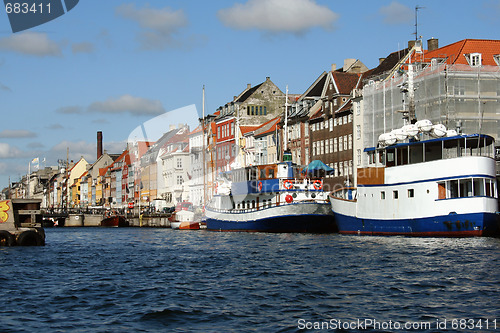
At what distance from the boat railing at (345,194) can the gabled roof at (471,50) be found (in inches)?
622

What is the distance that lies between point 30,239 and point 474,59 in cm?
4035

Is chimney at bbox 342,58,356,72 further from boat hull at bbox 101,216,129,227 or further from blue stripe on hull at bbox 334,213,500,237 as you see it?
boat hull at bbox 101,216,129,227

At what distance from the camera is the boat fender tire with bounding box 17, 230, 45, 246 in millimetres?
42438

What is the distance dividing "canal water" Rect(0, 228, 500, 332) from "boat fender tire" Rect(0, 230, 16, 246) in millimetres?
6526

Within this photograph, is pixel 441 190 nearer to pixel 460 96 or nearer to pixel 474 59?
pixel 460 96

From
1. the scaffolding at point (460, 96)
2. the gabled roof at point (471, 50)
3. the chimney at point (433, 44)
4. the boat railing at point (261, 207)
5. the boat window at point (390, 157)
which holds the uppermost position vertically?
the chimney at point (433, 44)

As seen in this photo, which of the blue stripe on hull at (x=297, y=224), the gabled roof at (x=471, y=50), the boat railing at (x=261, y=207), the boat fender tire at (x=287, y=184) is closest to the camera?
the blue stripe on hull at (x=297, y=224)

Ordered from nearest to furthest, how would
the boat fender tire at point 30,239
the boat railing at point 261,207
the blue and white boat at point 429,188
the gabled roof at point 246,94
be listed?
the blue and white boat at point 429,188
the boat fender tire at point 30,239
the boat railing at point 261,207
the gabled roof at point 246,94

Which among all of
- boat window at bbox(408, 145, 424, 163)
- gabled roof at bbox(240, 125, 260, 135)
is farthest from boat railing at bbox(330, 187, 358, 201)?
gabled roof at bbox(240, 125, 260, 135)

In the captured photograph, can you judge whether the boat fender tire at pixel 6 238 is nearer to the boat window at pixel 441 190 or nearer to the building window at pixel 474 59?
the boat window at pixel 441 190

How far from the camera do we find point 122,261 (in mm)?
33812

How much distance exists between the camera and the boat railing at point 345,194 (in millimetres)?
54469

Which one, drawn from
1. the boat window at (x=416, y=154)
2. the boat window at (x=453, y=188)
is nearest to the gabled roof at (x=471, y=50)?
the boat window at (x=416, y=154)

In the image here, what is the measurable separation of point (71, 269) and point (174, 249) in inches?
496
